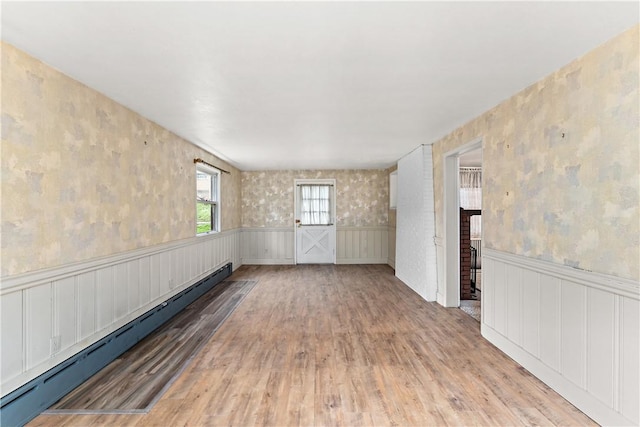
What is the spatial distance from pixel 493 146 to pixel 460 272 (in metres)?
2.04

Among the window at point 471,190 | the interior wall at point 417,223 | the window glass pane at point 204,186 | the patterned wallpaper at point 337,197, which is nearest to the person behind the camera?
the interior wall at point 417,223

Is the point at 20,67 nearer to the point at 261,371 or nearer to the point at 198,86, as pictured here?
the point at 198,86

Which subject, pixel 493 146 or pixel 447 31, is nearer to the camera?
pixel 447 31

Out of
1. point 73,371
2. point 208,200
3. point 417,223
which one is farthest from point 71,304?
point 417,223

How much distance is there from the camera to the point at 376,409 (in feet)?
6.72

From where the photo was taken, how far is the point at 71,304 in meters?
2.34

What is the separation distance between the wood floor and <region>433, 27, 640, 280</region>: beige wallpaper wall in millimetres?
994

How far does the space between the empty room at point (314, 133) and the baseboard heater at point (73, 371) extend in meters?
0.02

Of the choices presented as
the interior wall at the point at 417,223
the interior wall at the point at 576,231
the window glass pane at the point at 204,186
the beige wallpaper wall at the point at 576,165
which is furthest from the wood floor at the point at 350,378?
the window glass pane at the point at 204,186

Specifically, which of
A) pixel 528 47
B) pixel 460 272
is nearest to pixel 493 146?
pixel 528 47

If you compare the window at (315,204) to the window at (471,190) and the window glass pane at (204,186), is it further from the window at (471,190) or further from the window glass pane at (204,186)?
the window at (471,190)

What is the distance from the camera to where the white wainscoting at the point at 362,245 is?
7.70 m

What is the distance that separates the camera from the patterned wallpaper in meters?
7.67

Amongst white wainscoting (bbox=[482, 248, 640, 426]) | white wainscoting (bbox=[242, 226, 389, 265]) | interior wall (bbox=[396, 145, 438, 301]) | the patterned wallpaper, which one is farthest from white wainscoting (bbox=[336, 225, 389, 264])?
white wainscoting (bbox=[482, 248, 640, 426])
